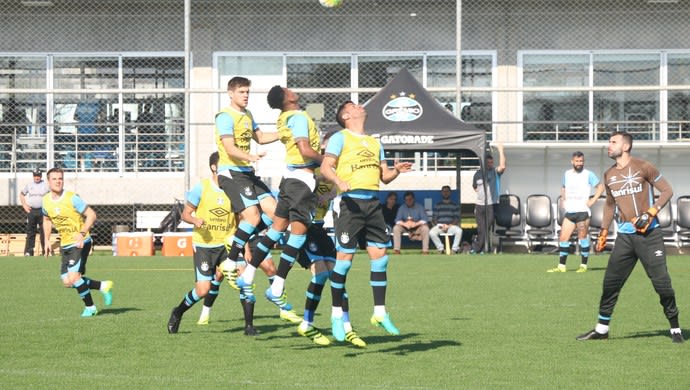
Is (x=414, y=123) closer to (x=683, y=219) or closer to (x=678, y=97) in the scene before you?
(x=683, y=219)

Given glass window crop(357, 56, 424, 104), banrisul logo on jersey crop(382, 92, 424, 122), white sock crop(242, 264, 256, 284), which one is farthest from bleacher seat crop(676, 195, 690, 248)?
white sock crop(242, 264, 256, 284)

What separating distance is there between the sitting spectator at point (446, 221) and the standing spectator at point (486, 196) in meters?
0.47

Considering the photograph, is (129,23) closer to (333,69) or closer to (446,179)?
(333,69)

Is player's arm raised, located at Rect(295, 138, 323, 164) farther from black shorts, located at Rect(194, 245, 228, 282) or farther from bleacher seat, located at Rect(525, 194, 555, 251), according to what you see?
bleacher seat, located at Rect(525, 194, 555, 251)

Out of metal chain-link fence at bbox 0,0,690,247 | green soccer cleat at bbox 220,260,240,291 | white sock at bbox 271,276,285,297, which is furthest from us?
metal chain-link fence at bbox 0,0,690,247

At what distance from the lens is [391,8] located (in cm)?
2964

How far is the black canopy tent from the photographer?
77.5 ft

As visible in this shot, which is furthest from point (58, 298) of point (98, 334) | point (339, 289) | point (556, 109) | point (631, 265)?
point (556, 109)

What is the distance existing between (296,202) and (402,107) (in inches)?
536


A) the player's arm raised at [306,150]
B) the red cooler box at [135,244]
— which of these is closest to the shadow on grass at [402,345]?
the player's arm raised at [306,150]

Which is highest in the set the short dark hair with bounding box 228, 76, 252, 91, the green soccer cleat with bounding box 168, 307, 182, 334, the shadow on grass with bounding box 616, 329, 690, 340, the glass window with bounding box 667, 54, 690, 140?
the glass window with bounding box 667, 54, 690, 140

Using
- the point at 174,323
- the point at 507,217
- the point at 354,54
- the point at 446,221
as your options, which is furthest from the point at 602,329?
the point at 354,54

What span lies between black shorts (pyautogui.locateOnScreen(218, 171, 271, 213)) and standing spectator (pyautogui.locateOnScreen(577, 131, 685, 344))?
3.39m

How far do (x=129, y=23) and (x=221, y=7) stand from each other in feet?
7.78
